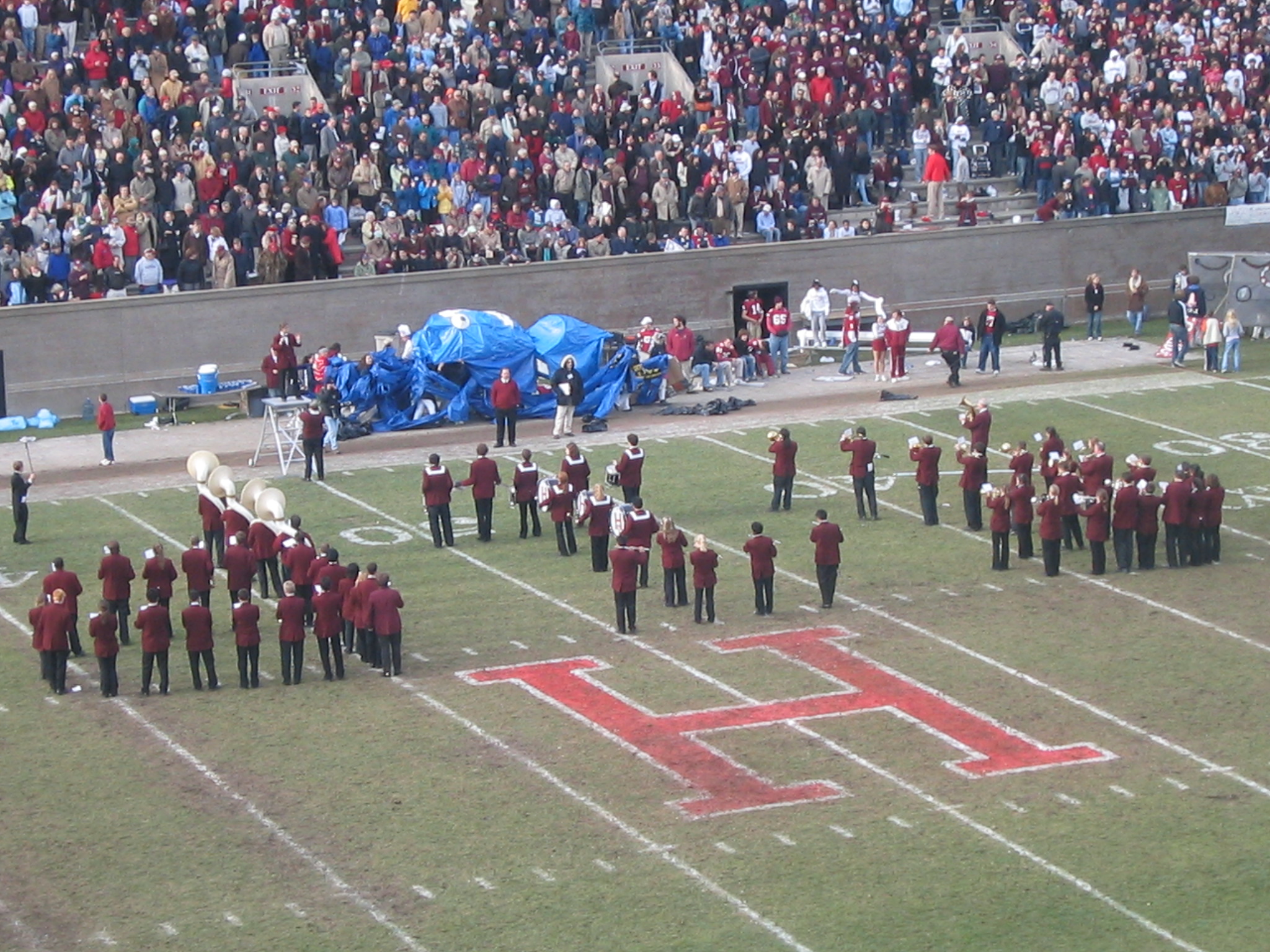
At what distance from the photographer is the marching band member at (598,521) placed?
82.2ft

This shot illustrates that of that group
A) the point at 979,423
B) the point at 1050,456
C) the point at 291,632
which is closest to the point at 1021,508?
the point at 1050,456

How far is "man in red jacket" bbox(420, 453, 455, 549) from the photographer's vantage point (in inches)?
1021

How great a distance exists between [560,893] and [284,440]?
647 inches

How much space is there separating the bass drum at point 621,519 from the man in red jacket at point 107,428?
9000mm

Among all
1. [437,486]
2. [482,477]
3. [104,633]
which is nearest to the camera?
[104,633]

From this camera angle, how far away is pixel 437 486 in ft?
85.1

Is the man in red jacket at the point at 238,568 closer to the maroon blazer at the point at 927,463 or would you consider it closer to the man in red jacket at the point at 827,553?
the man in red jacket at the point at 827,553

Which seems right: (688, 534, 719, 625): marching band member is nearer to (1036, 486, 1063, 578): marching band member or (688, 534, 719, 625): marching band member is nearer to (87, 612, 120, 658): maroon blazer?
(1036, 486, 1063, 578): marching band member

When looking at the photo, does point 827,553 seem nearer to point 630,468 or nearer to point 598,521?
point 598,521

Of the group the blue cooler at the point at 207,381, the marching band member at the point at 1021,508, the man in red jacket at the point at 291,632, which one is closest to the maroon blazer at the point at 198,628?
the man in red jacket at the point at 291,632

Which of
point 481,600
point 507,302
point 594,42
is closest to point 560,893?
point 481,600

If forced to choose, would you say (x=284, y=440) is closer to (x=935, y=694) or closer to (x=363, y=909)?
(x=935, y=694)

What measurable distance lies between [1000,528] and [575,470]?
4.87 meters

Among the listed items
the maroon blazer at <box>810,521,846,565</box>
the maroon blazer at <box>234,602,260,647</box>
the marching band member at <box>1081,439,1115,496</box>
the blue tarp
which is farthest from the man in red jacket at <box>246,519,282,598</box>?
the marching band member at <box>1081,439,1115,496</box>
